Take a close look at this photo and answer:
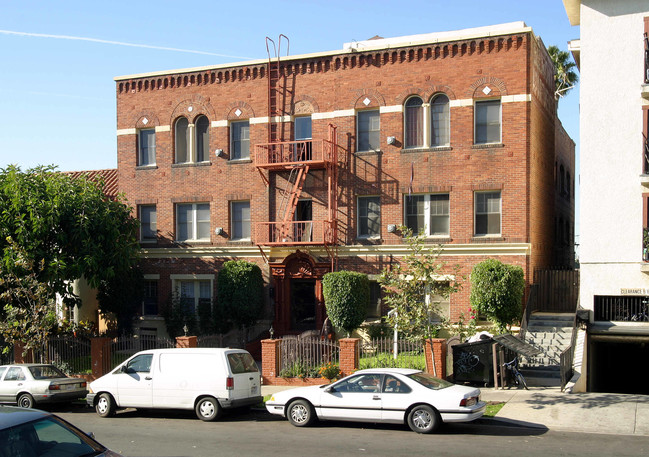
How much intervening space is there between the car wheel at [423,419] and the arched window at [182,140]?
18.6 m

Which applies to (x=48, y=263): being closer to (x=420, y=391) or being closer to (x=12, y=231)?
(x=12, y=231)

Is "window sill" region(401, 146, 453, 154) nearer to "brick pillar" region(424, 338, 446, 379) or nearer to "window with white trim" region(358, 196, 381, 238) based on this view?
"window with white trim" region(358, 196, 381, 238)

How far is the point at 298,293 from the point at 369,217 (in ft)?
13.6

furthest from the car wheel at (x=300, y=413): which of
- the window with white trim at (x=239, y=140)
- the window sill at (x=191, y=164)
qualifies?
the window sill at (x=191, y=164)

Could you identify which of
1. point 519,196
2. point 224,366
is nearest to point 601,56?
point 519,196

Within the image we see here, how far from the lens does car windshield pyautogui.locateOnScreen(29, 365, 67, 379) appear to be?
18.8m

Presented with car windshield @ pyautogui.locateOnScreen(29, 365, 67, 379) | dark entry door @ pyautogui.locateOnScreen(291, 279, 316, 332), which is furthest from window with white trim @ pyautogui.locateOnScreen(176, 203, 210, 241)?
car windshield @ pyautogui.locateOnScreen(29, 365, 67, 379)

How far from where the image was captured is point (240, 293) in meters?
26.5

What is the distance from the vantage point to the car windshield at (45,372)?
739 inches

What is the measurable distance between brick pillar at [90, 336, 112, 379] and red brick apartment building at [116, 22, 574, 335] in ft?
22.6

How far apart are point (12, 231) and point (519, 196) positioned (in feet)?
56.3

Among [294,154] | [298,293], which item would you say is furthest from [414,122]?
[298,293]

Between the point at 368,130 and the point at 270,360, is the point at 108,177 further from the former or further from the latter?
the point at 270,360

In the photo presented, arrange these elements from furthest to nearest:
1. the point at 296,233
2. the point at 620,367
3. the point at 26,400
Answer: the point at 620,367, the point at 296,233, the point at 26,400
